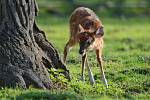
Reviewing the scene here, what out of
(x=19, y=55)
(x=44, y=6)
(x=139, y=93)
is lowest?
(x=139, y=93)

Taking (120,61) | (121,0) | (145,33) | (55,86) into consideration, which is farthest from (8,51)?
(121,0)

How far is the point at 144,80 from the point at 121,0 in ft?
97.1

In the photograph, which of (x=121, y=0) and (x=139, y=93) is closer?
(x=139, y=93)

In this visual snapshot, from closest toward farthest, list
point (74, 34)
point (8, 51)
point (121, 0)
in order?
point (8, 51) < point (74, 34) < point (121, 0)

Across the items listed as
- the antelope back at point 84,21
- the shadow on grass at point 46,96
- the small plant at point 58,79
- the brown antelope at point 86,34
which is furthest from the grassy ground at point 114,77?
the antelope back at point 84,21

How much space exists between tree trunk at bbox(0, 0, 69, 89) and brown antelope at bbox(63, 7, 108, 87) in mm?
1504

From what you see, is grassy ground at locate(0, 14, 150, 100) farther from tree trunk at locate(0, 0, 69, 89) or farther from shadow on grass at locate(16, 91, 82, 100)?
tree trunk at locate(0, 0, 69, 89)

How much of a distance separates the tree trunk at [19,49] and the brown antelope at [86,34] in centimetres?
150

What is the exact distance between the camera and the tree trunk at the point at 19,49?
11.2 m

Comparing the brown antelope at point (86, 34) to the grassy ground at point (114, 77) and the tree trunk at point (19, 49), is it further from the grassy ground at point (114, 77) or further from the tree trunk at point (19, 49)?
the tree trunk at point (19, 49)

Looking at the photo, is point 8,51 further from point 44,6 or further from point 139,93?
point 44,6

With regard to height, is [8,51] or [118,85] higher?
[8,51]

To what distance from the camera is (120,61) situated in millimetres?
15922

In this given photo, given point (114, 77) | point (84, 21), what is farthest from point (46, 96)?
point (84, 21)
